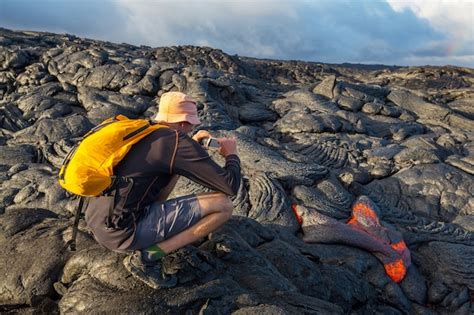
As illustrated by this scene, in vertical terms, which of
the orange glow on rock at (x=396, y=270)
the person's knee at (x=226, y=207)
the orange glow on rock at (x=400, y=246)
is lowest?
the orange glow on rock at (x=396, y=270)

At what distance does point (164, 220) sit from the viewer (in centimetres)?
430

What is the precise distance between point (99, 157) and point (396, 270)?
515 centimetres

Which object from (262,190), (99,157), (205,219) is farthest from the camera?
(262,190)

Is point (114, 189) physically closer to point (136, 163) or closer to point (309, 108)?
point (136, 163)

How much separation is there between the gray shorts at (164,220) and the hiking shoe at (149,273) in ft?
0.47

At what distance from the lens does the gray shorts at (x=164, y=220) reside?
14.0 feet

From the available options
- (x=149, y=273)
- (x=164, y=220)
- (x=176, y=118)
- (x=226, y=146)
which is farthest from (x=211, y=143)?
(x=149, y=273)

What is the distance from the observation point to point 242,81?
1702cm

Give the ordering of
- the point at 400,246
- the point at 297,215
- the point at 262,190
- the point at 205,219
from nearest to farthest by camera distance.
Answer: the point at 205,219 < the point at 400,246 < the point at 297,215 < the point at 262,190

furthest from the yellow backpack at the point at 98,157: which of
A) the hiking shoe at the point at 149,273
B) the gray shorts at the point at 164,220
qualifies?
the hiking shoe at the point at 149,273

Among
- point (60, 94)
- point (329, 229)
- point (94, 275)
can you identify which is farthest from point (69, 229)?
point (60, 94)

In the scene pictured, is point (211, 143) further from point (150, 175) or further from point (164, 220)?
point (164, 220)

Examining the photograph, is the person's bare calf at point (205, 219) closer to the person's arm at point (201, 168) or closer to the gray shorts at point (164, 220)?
the gray shorts at point (164, 220)

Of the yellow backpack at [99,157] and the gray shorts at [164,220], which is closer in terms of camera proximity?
the yellow backpack at [99,157]
